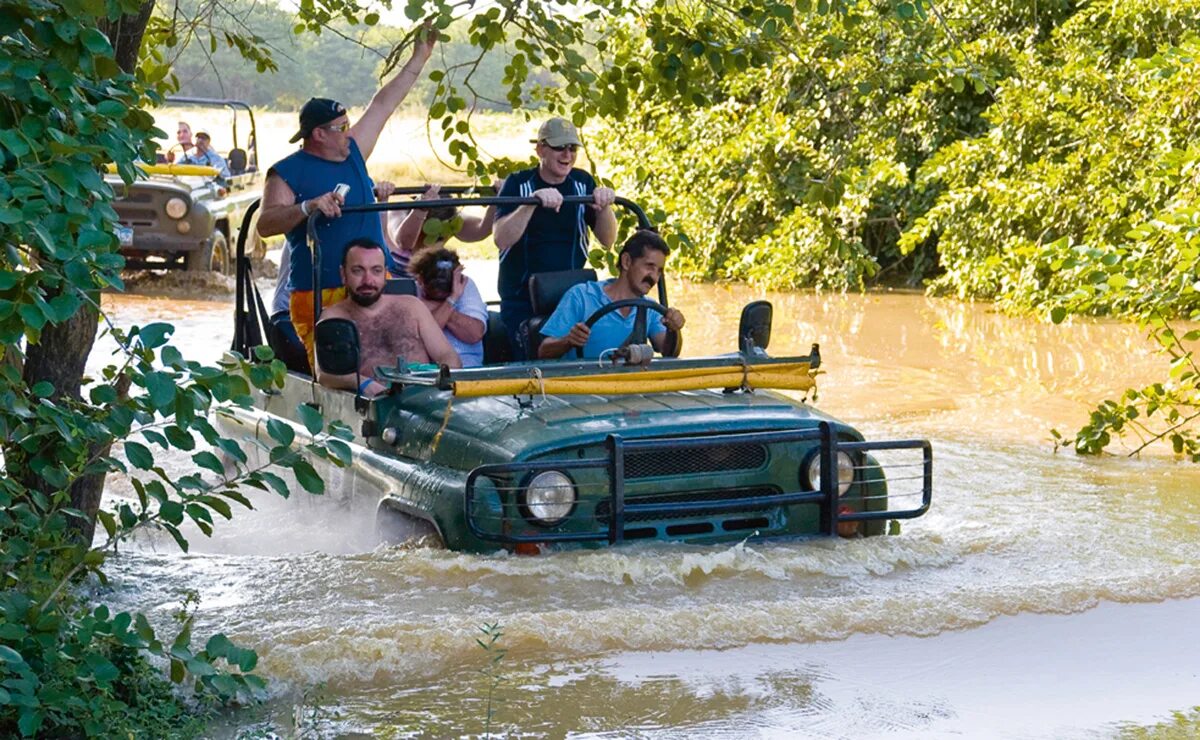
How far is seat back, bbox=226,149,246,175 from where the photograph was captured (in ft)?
56.2

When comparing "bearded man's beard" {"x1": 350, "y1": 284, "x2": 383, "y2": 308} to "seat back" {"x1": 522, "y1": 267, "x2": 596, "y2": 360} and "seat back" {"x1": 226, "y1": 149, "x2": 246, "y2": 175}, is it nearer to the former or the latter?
"seat back" {"x1": 522, "y1": 267, "x2": 596, "y2": 360}

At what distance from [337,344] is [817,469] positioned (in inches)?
73.0

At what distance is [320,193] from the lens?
7363 millimetres

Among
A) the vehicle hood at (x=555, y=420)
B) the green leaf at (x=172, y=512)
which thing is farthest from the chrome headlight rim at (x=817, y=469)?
the green leaf at (x=172, y=512)

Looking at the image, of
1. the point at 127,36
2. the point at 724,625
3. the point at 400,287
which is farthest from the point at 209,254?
the point at 724,625

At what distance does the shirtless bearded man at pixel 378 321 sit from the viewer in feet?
21.6

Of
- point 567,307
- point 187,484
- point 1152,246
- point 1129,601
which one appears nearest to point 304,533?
point 567,307

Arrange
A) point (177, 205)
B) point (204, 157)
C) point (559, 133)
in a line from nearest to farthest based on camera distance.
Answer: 1. point (559, 133)
2. point (177, 205)
3. point (204, 157)

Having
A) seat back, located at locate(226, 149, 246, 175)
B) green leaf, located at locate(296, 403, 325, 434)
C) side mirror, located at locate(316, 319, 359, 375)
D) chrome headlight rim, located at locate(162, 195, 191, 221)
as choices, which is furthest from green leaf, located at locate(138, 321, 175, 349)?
chrome headlight rim, located at locate(162, 195, 191, 221)

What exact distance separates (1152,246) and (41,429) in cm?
611

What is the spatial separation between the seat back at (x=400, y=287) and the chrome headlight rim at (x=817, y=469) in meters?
1.93

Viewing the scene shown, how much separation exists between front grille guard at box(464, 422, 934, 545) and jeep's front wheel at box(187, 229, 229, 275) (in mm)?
12893

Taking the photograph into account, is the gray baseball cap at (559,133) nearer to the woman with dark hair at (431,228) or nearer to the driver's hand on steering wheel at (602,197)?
the woman with dark hair at (431,228)

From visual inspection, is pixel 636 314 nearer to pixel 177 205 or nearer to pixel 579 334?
pixel 579 334
